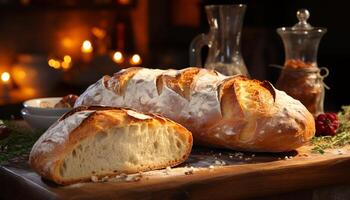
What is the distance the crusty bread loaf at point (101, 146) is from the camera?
117 centimetres

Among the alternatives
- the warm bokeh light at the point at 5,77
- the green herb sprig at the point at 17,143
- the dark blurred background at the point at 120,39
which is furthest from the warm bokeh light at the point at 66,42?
the green herb sprig at the point at 17,143

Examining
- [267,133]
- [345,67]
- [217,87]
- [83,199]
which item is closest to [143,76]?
[217,87]

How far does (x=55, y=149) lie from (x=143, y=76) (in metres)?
0.45

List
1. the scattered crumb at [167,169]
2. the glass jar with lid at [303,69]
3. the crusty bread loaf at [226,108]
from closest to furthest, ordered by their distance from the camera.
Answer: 1. the scattered crumb at [167,169]
2. the crusty bread loaf at [226,108]
3. the glass jar with lid at [303,69]

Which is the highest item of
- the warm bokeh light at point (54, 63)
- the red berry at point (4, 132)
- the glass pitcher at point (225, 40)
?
the glass pitcher at point (225, 40)

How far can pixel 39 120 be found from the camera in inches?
65.2

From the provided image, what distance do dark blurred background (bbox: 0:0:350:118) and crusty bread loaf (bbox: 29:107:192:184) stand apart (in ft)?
8.65

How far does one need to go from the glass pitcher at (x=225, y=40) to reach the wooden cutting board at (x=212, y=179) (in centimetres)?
46

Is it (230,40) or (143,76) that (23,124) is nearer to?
(143,76)

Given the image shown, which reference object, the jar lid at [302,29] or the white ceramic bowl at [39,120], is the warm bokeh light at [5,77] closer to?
the white ceramic bowl at [39,120]

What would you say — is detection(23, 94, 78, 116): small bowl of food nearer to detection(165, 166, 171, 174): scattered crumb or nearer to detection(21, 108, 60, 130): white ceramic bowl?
detection(21, 108, 60, 130): white ceramic bowl

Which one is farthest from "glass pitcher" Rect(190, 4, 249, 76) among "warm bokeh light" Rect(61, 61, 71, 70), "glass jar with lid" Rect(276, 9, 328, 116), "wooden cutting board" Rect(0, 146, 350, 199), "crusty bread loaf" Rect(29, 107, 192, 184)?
"warm bokeh light" Rect(61, 61, 71, 70)

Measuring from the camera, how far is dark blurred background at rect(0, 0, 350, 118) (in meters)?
4.16

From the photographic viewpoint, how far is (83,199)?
3.47 ft
